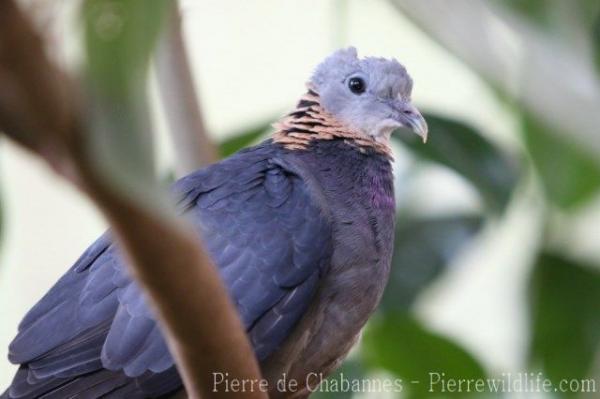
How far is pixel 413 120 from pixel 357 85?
19 cm

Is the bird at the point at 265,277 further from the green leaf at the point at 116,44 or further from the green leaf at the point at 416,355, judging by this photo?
the green leaf at the point at 116,44

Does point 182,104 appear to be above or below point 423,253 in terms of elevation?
above

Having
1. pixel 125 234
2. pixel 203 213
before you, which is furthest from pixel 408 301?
pixel 125 234

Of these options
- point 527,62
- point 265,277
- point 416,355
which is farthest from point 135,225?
point 416,355

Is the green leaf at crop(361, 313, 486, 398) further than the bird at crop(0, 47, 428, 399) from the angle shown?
Yes

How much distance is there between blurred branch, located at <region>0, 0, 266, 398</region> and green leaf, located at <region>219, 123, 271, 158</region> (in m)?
1.01

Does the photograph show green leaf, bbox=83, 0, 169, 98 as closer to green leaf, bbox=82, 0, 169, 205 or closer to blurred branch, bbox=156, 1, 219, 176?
green leaf, bbox=82, 0, 169, 205

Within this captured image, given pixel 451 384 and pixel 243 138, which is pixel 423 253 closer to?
pixel 451 384

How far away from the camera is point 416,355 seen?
1.70 m

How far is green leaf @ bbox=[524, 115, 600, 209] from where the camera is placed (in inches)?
24.8

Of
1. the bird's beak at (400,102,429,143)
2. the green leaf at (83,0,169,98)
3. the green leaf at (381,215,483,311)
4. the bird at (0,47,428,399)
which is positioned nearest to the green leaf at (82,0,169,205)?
the green leaf at (83,0,169,98)

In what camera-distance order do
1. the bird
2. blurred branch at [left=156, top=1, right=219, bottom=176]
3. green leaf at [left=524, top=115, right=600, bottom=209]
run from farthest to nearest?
blurred branch at [left=156, top=1, right=219, bottom=176] < the bird < green leaf at [left=524, top=115, right=600, bottom=209]

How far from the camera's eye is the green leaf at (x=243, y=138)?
6.13 ft

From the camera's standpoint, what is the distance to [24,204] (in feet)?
10.6
